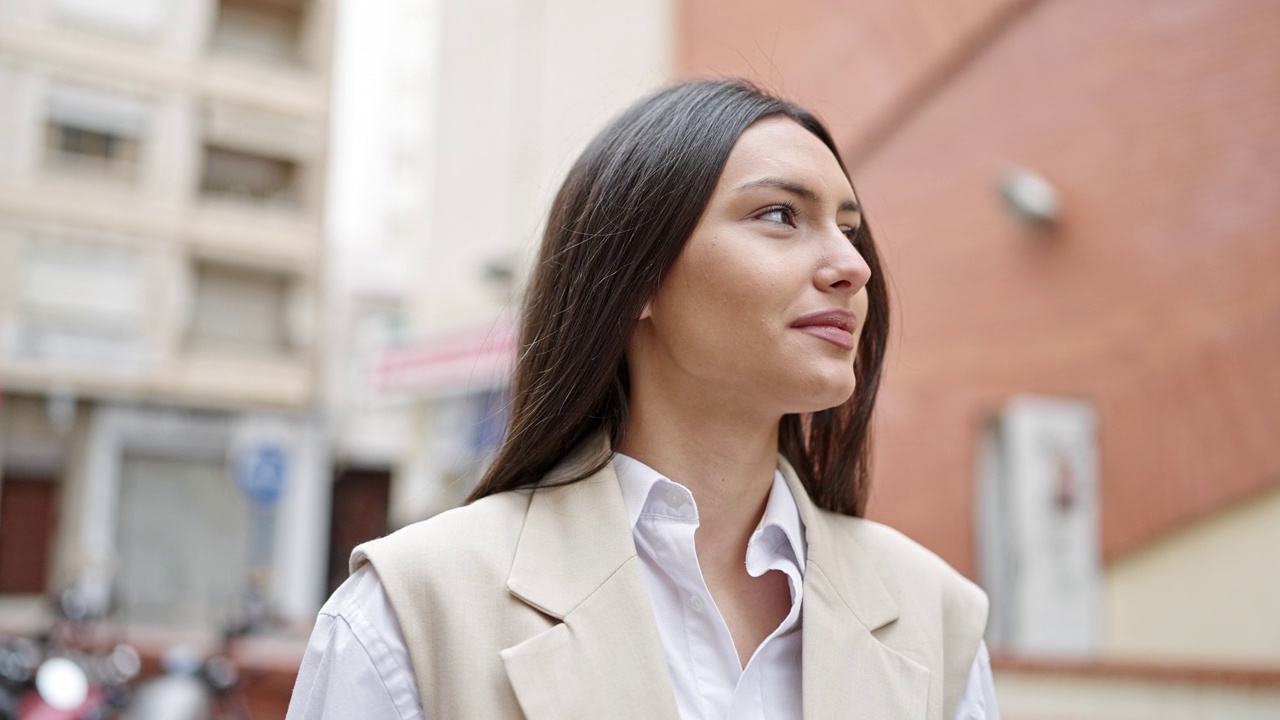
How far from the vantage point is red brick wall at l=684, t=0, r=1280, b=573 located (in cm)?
630

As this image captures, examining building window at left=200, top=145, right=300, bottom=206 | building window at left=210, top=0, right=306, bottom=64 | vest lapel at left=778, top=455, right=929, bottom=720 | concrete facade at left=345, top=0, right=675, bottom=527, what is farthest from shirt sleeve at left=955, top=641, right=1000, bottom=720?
building window at left=200, top=145, right=300, bottom=206

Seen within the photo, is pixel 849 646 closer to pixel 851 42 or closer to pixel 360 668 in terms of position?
pixel 360 668

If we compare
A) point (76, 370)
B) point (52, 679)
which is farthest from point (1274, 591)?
point (76, 370)

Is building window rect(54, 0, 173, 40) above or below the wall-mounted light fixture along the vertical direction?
above

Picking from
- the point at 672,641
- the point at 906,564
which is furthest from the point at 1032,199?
the point at 672,641

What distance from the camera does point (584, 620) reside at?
1.30 meters

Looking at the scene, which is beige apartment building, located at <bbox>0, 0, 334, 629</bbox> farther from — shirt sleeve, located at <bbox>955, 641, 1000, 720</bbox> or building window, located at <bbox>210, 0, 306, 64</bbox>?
shirt sleeve, located at <bbox>955, 641, 1000, 720</bbox>

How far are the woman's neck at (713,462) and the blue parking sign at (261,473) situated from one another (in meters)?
8.11

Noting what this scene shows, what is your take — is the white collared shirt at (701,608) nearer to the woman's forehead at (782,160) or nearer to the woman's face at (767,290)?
the woman's face at (767,290)

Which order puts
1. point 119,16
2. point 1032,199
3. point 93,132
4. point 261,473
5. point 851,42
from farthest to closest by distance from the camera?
point 93,132
point 119,16
point 261,473
point 851,42
point 1032,199

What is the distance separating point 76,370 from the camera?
14.1 m

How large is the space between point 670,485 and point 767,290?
26 centimetres

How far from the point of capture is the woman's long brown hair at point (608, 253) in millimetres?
1423

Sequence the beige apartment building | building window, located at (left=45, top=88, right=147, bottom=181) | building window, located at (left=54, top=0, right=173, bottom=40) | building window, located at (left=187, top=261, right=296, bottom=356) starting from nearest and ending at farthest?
building window, located at (left=54, top=0, right=173, bottom=40) → building window, located at (left=45, top=88, right=147, bottom=181) → the beige apartment building → building window, located at (left=187, top=261, right=296, bottom=356)
